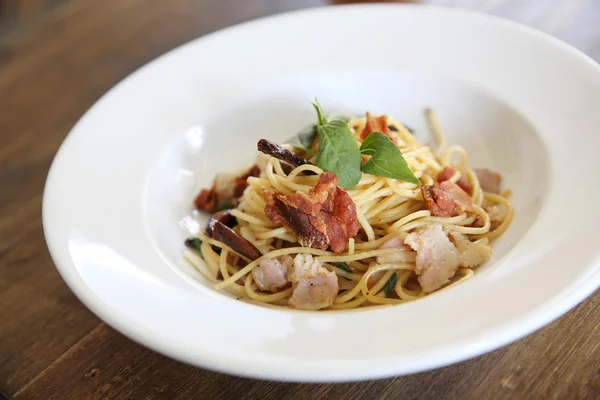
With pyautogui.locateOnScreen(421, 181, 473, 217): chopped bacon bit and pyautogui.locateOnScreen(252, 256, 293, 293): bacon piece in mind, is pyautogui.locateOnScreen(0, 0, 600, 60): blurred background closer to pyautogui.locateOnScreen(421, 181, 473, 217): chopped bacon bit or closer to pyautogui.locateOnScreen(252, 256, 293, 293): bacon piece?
pyautogui.locateOnScreen(421, 181, 473, 217): chopped bacon bit

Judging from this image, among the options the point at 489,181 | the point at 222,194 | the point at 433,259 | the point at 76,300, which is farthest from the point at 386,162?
the point at 76,300

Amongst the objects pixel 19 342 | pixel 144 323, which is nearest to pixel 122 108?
pixel 19 342

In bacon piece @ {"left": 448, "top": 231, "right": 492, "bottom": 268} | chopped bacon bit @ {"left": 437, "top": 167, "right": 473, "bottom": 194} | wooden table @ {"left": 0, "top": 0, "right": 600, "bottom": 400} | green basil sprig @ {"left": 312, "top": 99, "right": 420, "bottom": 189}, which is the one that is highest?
green basil sprig @ {"left": 312, "top": 99, "right": 420, "bottom": 189}

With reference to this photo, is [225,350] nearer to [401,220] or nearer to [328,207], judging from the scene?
[328,207]

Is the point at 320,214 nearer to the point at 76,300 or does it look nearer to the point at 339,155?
the point at 339,155

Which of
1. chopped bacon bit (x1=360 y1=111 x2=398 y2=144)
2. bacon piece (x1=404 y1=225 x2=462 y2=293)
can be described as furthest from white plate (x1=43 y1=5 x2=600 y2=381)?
chopped bacon bit (x1=360 y1=111 x2=398 y2=144)

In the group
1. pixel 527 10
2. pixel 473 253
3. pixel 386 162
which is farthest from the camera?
pixel 527 10

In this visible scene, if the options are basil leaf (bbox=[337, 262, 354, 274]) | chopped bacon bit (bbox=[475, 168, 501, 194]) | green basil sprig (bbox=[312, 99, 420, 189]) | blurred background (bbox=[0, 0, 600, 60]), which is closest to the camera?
green basil sprig (bbox=[312, 99, 420, 189])
